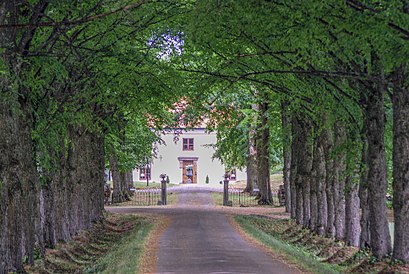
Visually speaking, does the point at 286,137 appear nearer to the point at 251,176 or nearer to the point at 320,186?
the point at 320,186

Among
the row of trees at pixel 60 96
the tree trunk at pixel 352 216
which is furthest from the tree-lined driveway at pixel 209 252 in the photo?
the row of trees at pixel 60 96

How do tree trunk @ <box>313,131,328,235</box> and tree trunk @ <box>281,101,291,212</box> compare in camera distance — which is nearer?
tree trunk @ <box>313,131,328,235</box>

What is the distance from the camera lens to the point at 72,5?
13219 mm

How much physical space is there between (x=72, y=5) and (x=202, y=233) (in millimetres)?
11812

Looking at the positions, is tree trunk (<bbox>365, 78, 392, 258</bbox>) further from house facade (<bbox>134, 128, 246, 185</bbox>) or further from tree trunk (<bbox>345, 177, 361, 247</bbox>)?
house facade (<bbox>134, 128, 246, 185</bbox>)

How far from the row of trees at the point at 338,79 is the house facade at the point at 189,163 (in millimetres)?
55753

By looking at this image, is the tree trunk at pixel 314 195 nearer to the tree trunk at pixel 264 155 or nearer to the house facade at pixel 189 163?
the tree trunk at pixel 264 155

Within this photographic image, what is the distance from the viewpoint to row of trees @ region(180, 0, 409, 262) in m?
11.8

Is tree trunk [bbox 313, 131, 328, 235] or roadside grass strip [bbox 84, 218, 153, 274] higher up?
tree trunk [bbox 313, 131, 328, 235]

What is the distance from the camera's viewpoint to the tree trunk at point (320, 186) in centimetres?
2420

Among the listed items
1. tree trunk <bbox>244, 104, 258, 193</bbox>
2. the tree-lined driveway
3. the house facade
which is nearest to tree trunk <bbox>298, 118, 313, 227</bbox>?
the tree-lined driveway

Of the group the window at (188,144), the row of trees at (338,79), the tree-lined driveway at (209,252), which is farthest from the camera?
the window at (188,144)

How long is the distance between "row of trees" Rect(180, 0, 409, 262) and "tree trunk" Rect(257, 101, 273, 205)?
1319 centimetres

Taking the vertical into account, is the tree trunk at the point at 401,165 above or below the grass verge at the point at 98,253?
above
